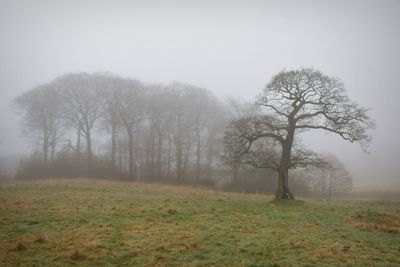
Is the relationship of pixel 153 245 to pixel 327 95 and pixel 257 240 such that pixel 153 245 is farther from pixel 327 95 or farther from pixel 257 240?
pixel 327 95

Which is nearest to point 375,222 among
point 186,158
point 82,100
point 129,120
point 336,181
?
point 186,158

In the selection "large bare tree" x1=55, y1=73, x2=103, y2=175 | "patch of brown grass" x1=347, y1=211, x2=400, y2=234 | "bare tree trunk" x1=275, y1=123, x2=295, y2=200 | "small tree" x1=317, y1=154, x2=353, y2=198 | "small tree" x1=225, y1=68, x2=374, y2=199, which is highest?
"large bare tree" x1=55, y1=73, x2=103, y2=175

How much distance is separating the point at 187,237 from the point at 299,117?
18.2m

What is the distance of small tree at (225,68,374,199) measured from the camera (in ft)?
81.0

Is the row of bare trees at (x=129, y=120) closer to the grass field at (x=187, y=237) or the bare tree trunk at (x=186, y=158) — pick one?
the bare tree trunk at (x=186, y=158)

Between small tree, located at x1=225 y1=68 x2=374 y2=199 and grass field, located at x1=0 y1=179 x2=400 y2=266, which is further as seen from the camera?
small tree, located at x1=225 y1=68 x2=374 y2=199

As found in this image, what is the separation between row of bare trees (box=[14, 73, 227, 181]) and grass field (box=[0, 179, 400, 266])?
3162cm

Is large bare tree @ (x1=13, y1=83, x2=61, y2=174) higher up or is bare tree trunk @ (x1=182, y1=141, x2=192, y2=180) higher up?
large bare tree @ (x1=13, y1=83, x2=61, y2=174)

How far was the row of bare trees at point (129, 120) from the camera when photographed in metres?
48.9

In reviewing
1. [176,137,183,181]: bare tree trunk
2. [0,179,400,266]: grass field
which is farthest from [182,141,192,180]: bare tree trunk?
[0,179,400,266]: grass field

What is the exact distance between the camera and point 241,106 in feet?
175

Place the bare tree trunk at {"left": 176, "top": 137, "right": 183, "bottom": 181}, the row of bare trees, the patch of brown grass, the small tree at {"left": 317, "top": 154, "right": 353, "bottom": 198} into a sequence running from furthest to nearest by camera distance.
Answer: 1. the small tree at {"left": 317, "top": 154, "right": 353, "bottom": 198}
2. the row of bare trees
3. the bare tree trunk at {"left": 176, "top": 137, "right": 183, "bottom": 181}
4. the patch of brown grass

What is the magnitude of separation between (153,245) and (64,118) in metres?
47.2

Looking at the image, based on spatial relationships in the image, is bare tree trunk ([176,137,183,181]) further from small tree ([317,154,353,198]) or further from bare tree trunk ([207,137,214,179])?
small tree ([317,154,353,198])
